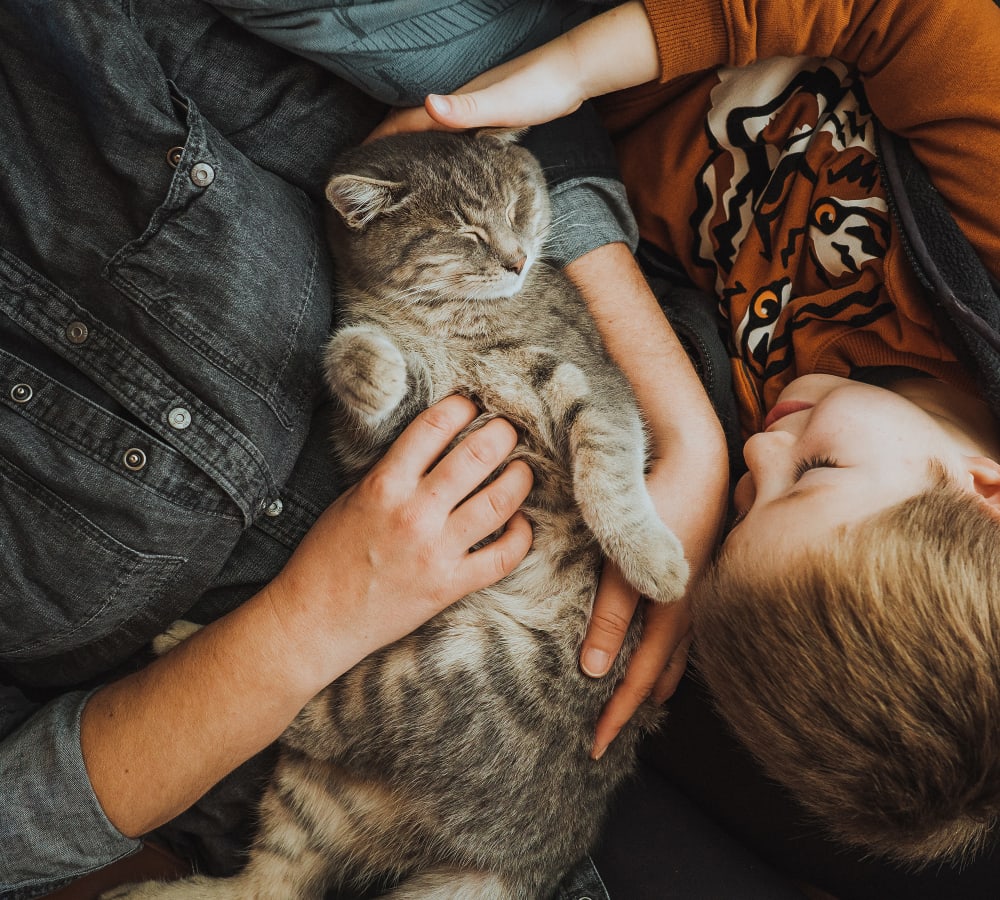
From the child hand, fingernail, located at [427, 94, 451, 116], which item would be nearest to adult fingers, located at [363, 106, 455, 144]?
the child hand

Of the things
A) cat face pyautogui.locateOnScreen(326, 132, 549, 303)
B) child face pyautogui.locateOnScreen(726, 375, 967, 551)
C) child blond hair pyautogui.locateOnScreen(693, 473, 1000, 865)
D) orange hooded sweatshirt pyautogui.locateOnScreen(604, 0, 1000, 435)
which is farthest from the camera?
cat face pyautogui.locateOnScreen(326, 132, 549, 303)

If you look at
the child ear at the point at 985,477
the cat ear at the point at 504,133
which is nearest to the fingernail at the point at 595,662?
the child ear at the point at 985,477

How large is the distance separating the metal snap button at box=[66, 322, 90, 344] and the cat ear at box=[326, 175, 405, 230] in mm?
460

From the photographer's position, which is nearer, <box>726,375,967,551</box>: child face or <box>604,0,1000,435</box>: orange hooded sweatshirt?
<box>726,375,967,551</box>: child face

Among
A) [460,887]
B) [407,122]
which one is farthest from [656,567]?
[407,122]

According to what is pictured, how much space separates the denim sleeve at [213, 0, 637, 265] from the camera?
1168mm

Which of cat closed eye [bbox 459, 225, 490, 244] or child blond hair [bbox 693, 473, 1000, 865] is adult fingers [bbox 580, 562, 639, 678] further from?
cat closed eye [bbox 459, 225, 490, 244]

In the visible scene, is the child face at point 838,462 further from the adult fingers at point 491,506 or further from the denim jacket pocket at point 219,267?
the denim jacket pocket at point 219,267

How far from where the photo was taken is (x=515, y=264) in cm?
135

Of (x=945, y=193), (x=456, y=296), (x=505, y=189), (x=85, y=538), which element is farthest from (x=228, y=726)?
(x=945, y=193)

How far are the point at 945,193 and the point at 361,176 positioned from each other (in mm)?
1018

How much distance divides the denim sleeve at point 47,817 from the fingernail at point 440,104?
1.22 m

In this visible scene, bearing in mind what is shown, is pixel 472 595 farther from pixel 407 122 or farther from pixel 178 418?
pixel 407 122

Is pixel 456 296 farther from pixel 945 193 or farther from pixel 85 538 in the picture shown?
pixel 945 193
